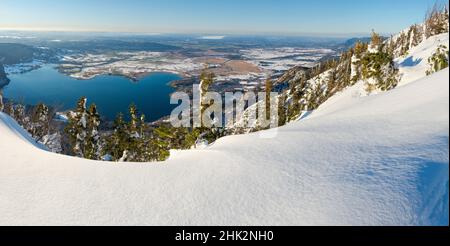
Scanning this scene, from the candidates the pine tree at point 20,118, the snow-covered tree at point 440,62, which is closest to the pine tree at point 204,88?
the snow-covered tree at point 440,62

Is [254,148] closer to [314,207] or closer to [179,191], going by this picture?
[179,191]

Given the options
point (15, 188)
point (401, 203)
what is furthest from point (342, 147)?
point (15, 188)

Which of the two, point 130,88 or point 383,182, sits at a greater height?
point 383,182

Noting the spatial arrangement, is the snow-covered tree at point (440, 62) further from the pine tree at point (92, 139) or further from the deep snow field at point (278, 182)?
the pine tree at point (92, 139)

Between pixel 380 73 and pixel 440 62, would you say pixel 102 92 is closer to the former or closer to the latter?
pixel 380 73

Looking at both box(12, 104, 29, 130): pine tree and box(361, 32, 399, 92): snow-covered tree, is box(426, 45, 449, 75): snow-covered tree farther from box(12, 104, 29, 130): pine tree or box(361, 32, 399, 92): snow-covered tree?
box(12, 104, 29, 130): pine tree

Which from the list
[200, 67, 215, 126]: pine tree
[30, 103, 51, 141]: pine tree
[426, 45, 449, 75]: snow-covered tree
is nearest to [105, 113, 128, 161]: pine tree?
[30, 103, 51, 141]: pine tree
